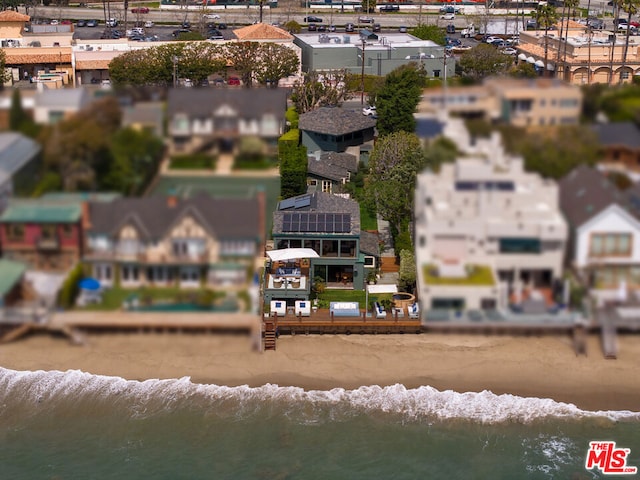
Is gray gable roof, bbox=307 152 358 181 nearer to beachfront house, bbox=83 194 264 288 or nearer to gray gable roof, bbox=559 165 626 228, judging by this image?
beachfront house, bbox=83 194 264 288

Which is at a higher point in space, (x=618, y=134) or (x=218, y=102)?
(x=218, y=102)

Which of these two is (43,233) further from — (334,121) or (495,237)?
(334,121)

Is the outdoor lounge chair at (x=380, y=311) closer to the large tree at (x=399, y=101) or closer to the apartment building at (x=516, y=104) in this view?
Answer: the large tree at (x=399, y=101)

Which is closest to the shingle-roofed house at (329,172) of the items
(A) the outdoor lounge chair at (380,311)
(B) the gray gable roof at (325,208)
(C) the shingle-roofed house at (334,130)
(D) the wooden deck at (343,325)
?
(C) the shingle-roofed house at (334,130)

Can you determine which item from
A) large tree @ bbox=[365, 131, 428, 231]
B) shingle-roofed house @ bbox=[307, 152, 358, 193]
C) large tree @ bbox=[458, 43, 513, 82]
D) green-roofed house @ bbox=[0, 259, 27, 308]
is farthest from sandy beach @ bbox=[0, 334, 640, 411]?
large tree @ bbox=[458, 43, 513, 82]

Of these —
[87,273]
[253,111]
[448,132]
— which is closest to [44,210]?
[87,273]

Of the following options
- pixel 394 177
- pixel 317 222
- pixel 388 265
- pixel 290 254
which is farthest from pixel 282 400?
pixel 394 177
